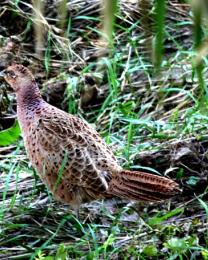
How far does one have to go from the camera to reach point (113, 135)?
466 centimetres

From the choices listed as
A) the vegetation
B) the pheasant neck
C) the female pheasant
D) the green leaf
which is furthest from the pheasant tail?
the green leaf

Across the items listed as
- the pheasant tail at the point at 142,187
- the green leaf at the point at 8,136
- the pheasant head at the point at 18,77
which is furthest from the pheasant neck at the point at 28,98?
the pheasant tail at the point at 142,187

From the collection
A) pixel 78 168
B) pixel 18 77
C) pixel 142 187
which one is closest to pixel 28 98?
pixel 18 77

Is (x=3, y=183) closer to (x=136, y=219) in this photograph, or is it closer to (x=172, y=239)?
(x=136, y=219)

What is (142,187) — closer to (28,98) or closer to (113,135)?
(28,98)

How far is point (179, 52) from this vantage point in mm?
5254

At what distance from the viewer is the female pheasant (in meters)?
3.55

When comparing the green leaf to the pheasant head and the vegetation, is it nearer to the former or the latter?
the vegetation

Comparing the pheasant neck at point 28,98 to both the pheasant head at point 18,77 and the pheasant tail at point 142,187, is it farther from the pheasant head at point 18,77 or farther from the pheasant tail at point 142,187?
the pheasant tail at point 142,187

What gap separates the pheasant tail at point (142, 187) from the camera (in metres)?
3.51

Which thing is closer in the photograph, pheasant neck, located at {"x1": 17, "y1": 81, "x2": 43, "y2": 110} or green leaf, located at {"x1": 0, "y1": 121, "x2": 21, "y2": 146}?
pheasant neck, located at {"x1": 17, "y1": 81, "x2": 43, "y2": 110}

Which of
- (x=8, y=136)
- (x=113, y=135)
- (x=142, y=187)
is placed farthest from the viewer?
(x=113, y=135)

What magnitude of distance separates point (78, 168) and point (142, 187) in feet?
1.01

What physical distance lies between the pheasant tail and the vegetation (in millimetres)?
104
